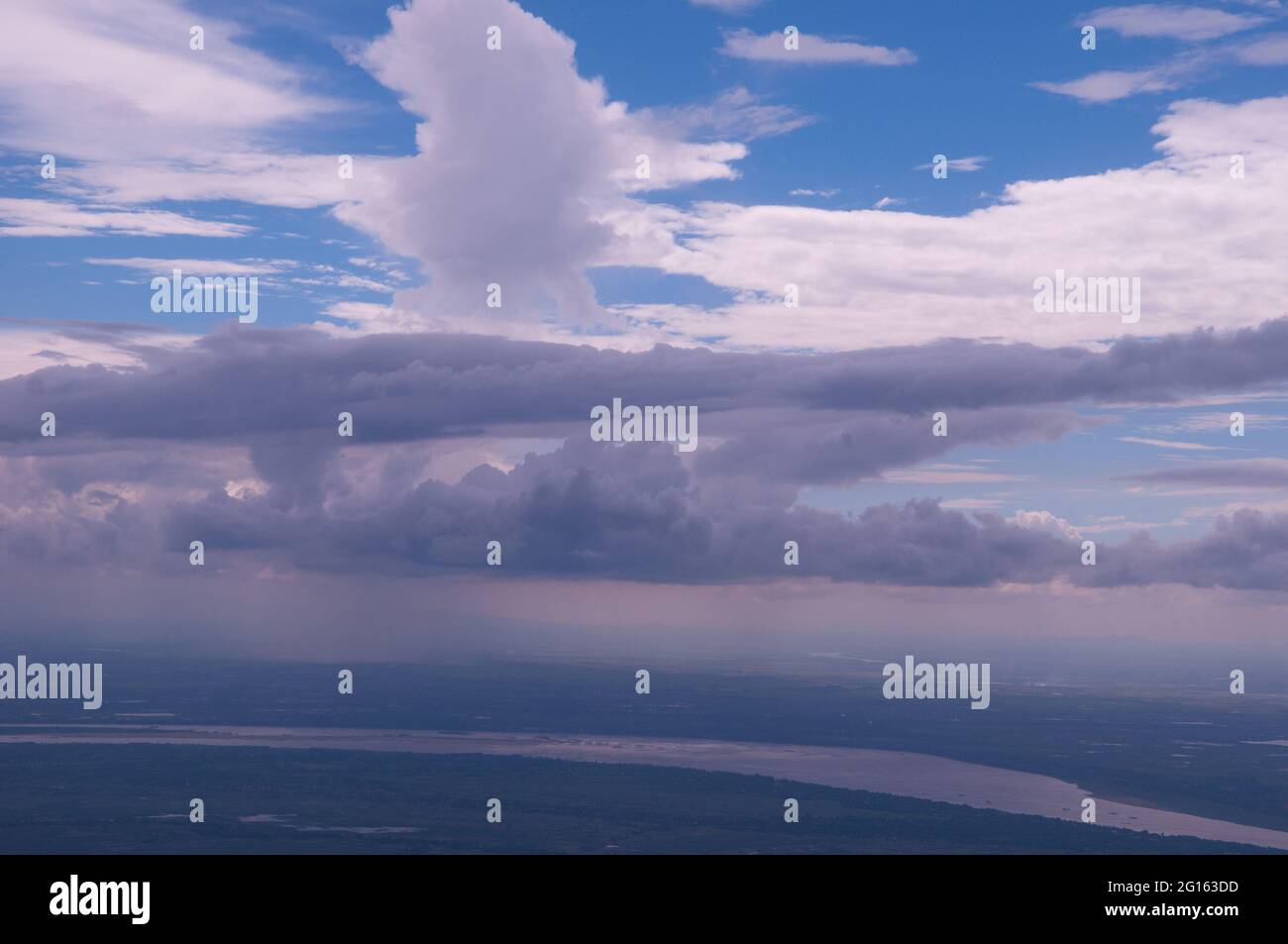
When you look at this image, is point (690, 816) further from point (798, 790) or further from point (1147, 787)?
point (1147, 787)

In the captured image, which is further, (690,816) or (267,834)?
(690,816)

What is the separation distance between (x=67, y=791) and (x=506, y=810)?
78268 millimetres
